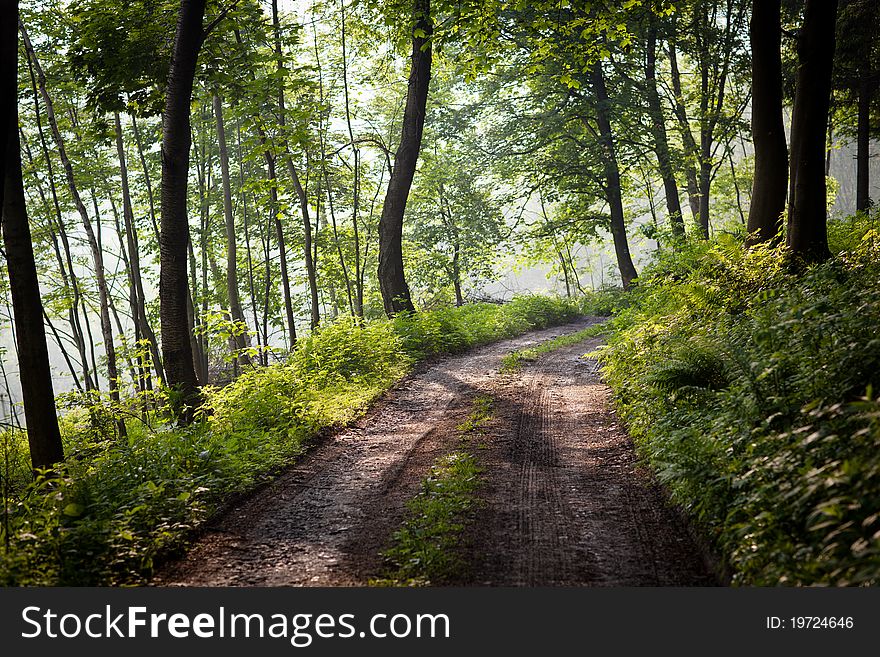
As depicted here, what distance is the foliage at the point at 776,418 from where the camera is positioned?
343 centimetres

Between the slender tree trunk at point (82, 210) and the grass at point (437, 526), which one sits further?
the slender tree trunk at point (82, 210)

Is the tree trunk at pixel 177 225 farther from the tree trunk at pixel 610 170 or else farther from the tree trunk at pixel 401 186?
the tree trunk at pixel 610 170

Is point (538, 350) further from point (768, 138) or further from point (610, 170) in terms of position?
point (610, 170)

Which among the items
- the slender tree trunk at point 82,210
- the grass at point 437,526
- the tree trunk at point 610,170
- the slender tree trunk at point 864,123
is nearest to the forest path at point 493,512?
the grass at point 437,526

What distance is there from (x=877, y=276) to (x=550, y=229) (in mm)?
19600

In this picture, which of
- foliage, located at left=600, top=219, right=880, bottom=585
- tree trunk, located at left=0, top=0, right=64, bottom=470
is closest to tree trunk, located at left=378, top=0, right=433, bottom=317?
foliage, located at left=600, top=219, right=880, bottom=585

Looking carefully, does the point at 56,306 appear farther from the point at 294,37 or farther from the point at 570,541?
the point at 570,541

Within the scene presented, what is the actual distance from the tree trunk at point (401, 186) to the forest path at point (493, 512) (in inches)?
288

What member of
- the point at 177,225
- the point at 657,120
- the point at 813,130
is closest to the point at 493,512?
the point at 177,225

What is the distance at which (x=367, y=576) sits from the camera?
467 centimetres

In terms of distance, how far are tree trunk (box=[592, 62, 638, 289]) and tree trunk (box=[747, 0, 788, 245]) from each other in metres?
12.0

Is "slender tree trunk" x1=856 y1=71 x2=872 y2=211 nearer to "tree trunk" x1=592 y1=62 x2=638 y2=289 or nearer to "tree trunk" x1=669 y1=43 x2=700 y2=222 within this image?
"tree trunk" x1=669 y1=43 x2=700 y2=222

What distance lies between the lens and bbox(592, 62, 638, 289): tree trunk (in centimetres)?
2233

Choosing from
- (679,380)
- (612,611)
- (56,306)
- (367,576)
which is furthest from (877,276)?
(56,306)
